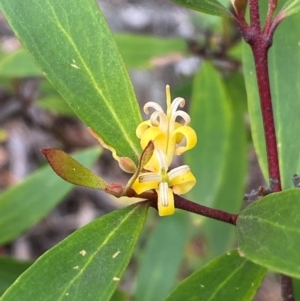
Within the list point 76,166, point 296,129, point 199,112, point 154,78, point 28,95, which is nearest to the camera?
point 76,166

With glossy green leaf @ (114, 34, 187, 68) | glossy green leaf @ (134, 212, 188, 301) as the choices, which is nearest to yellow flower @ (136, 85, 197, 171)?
glossy green leaf @ (134, 212, 188, 301)

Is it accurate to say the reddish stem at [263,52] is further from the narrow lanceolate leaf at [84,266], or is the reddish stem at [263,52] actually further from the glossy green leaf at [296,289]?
the glossy green leaf at [296,289]

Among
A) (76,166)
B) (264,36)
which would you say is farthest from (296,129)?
(76,166)

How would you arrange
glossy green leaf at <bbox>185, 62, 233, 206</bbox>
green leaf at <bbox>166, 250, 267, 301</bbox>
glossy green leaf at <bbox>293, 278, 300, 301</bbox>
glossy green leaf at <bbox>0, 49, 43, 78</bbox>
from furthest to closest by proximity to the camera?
glossy green leaf at <bbox>0, 49, 43, 78</bbox> → glossy green leaf at <bbox>185, 62, 233, 206</bbox> → glossy green leaf at <bbox>293, 278, 300, 301</bbox> → green leaf at <bbox>166, 250, 267, 301</bbox>

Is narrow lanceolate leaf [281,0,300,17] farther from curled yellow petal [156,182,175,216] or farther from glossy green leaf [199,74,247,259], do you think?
glossy green leaf [199,74,247,259]

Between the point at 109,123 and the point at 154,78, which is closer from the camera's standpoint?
the point at 109,123

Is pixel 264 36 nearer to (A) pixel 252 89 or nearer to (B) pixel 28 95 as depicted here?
(A) pixel 252 89
